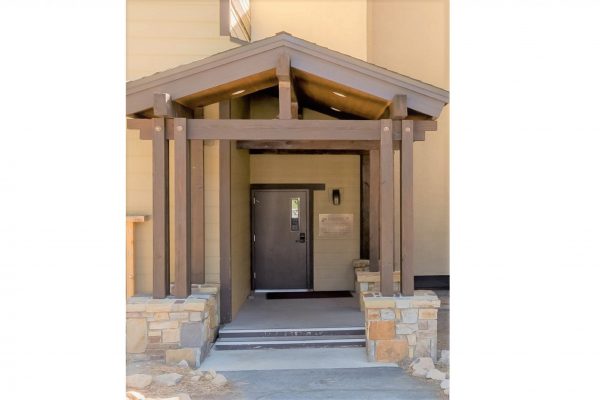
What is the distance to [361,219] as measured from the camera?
9000 mm

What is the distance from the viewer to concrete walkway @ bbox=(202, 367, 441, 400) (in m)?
4.36

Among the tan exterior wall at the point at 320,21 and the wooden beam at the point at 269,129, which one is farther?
the tan exterior wall at the point at 320,21

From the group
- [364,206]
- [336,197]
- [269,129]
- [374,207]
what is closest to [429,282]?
[364,206]

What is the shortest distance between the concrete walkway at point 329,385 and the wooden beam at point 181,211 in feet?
3.70

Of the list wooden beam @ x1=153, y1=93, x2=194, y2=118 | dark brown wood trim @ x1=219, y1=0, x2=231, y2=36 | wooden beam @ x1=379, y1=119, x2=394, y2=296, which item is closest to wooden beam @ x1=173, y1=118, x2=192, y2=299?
wooden beam @ x1=153, y1=93, x2=194, y2=118

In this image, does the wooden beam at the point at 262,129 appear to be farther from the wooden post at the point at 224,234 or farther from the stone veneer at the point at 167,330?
the stone veneer at the point at 167,330

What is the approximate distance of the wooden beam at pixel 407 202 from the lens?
18.0 feet

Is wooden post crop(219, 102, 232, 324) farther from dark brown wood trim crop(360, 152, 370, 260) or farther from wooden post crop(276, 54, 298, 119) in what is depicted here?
dark brown wood trim crop(360, 152, 370, 260)
